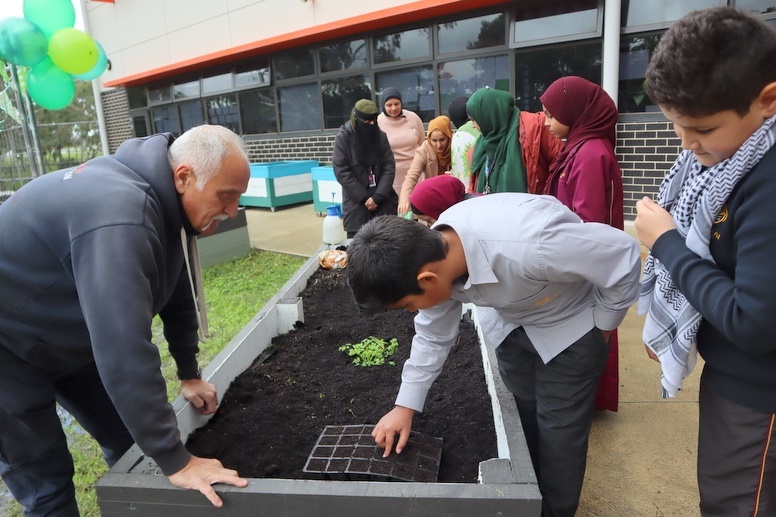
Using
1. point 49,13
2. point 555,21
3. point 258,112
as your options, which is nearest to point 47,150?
point 258,112

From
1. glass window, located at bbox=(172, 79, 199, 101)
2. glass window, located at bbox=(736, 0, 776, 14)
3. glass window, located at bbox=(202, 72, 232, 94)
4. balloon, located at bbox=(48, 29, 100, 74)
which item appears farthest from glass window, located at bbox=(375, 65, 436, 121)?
glass window, located at bbox=(172, 79, 199, 101)

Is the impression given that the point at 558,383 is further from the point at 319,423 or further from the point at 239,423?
the point at 239,423

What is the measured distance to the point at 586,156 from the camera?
7.59 feet

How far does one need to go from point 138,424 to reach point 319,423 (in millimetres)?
993

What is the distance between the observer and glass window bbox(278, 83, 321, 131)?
9395mm

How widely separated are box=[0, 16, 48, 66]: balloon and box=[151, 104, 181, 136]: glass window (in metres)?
5.02

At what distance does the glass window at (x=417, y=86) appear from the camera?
313 inches

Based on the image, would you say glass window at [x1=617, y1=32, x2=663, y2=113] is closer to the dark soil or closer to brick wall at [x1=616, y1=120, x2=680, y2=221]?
brick wall at [x1=616, y1=120, x2=680, y2=221]

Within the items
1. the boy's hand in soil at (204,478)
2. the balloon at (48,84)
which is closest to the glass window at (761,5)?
the boy's hand in soil at (204,478)

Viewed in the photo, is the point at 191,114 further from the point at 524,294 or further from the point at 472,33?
the point at 524,294

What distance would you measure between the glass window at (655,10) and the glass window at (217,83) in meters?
7.43

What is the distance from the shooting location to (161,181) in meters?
1.52

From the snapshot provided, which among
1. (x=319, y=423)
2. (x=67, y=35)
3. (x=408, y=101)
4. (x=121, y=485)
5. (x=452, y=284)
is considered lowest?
(x=319, y=423)

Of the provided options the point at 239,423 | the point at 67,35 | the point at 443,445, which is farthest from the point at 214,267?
the point at 443,445
